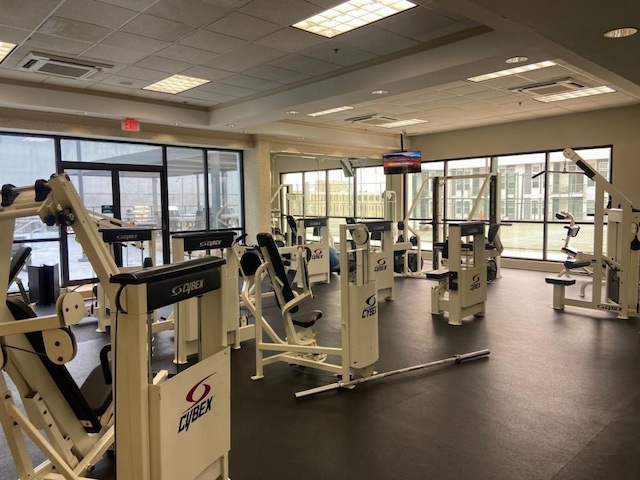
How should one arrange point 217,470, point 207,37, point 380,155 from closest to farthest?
point 217,470, point 207,37, point 380,155

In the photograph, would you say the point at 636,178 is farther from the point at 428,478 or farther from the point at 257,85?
the point at 428,478

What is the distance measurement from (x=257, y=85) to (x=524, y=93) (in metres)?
4.10

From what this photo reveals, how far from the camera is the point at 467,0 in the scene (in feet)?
9.51

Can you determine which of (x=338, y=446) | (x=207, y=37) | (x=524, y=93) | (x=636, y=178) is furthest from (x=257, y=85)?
(x=636, y=178)

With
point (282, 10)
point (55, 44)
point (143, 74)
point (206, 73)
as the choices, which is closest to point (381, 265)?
point (206, 73)

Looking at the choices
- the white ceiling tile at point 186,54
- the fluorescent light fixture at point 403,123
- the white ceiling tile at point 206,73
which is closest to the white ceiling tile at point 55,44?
the white ceiling tile at point 186,54

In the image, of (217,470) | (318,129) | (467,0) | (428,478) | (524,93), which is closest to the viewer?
(217,470)

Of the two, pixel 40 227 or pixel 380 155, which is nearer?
pixel 40 227

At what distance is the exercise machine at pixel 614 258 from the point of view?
5945mm

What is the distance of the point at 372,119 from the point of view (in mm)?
9273

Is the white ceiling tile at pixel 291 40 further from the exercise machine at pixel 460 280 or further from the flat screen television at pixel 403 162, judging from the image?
the flat screen television at pixel 403 162

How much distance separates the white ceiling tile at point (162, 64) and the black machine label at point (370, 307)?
3802 mm

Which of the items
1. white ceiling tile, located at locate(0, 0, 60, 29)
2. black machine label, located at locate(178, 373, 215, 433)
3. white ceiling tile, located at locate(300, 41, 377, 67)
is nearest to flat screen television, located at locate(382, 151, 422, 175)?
white ceiling tile, located at locate(300, 41, 377, 67)

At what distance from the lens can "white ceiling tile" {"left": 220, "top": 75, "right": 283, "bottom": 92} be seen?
6.41m
